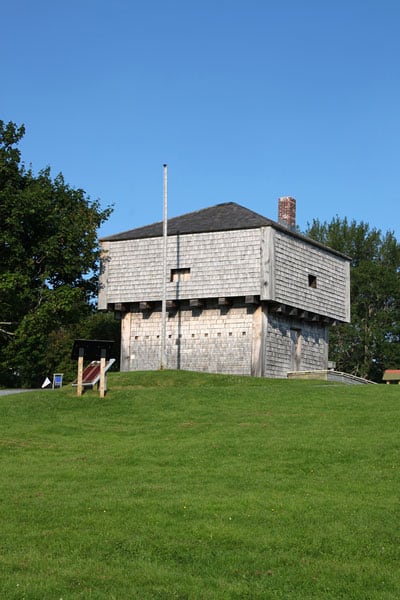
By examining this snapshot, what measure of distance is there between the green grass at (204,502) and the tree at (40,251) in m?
18.1

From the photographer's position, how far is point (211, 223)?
39281 mm

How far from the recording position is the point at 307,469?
1599 centimetres

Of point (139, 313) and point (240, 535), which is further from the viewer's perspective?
point (139, 313)

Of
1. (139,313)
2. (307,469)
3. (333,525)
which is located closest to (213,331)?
(139,313)

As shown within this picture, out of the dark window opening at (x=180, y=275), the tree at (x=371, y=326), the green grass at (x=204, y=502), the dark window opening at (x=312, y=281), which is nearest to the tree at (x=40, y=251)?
the dark window opening at (x=180, y=275)

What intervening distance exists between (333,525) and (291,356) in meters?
27.8

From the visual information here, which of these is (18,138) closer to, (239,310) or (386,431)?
(239,310)

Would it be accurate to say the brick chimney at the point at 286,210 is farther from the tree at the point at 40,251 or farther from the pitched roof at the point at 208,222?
the tree at the point at 40,251

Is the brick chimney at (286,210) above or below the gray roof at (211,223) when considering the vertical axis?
above

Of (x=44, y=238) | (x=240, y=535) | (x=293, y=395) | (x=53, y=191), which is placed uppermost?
(x=53, y=191)

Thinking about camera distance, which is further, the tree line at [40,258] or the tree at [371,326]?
the tree at [371,326]

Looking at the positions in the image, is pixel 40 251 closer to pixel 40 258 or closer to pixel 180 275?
pixel 40 258

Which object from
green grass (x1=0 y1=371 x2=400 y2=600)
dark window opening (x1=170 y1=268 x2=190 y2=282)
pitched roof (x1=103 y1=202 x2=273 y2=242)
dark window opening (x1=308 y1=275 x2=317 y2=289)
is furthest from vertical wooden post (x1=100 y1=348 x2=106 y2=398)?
dark window opening (x1=308 y1=275 x2=317 y2=289)

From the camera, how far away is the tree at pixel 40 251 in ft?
139
